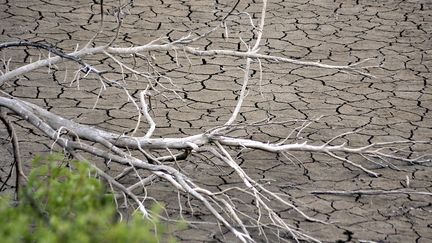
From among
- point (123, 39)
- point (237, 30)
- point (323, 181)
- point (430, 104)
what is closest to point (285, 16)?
point (237, 30)

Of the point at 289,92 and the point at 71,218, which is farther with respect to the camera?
the point at 289,92

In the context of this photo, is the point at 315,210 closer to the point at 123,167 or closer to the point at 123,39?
the point at 123,167

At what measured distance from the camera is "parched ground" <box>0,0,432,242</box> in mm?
5453

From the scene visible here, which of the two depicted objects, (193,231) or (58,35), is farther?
(58,35)

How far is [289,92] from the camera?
23.9 feet

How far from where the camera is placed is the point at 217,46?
8.17 m

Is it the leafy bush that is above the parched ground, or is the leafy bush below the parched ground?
above

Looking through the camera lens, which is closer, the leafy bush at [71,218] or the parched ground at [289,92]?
the leafy bush at [71,218]

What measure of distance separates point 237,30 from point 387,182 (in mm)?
3144

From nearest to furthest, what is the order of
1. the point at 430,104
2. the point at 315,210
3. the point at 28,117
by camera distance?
the point at 28,117
the point at 315,210
the point at 430,104

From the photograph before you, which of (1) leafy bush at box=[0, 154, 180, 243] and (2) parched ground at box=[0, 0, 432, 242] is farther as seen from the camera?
(2) parched ground at box=[0, 0, 432, 242]

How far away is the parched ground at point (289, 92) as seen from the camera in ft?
17.9

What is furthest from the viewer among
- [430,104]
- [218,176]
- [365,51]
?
[365,51]

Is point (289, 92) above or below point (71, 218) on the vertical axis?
below
